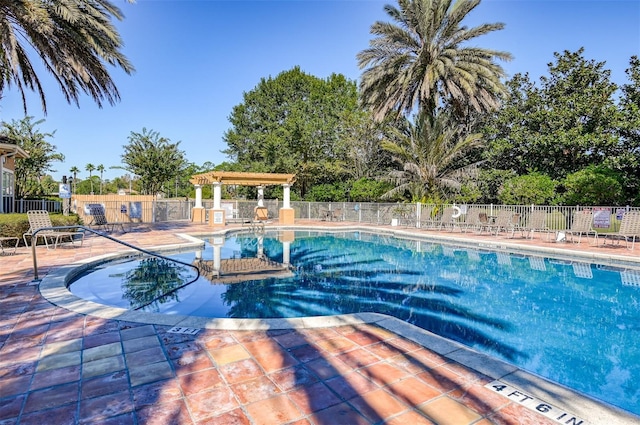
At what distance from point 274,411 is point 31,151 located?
33.6 m

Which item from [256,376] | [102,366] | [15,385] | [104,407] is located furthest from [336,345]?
[15,385]

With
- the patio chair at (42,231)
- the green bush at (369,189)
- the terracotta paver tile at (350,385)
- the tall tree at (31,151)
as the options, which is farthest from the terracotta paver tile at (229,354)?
the tall tree at (31,151)

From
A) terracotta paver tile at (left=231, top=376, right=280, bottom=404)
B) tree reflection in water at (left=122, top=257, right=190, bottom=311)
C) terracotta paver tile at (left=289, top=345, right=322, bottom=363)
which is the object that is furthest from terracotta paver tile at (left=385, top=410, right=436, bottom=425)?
tree reflection in water at (left=122, top=257, right=190, bottom=311)

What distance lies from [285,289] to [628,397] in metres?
5.09

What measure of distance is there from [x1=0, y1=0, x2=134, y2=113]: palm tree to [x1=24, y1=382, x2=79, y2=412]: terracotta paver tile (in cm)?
884

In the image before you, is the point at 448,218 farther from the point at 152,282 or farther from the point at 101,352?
the point at 101,352

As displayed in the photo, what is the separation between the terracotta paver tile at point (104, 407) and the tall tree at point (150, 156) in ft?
88.5

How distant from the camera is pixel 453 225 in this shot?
16812 millimetres

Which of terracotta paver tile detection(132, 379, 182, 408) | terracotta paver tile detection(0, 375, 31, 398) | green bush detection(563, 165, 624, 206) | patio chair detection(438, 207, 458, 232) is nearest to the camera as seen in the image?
terracotta paver tile detection(132, 379, 182, 408)

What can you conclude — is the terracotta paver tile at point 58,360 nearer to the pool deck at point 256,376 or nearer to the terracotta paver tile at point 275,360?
the pool deck at point 256,376

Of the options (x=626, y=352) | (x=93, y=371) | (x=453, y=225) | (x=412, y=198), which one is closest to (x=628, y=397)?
(x=626, y=352)

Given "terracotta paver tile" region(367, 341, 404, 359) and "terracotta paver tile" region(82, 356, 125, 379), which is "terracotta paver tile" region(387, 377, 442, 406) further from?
"terracotta paver tile" region(82, 356, 125, 379)

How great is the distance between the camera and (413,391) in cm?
264

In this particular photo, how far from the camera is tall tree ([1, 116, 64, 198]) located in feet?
87.9
